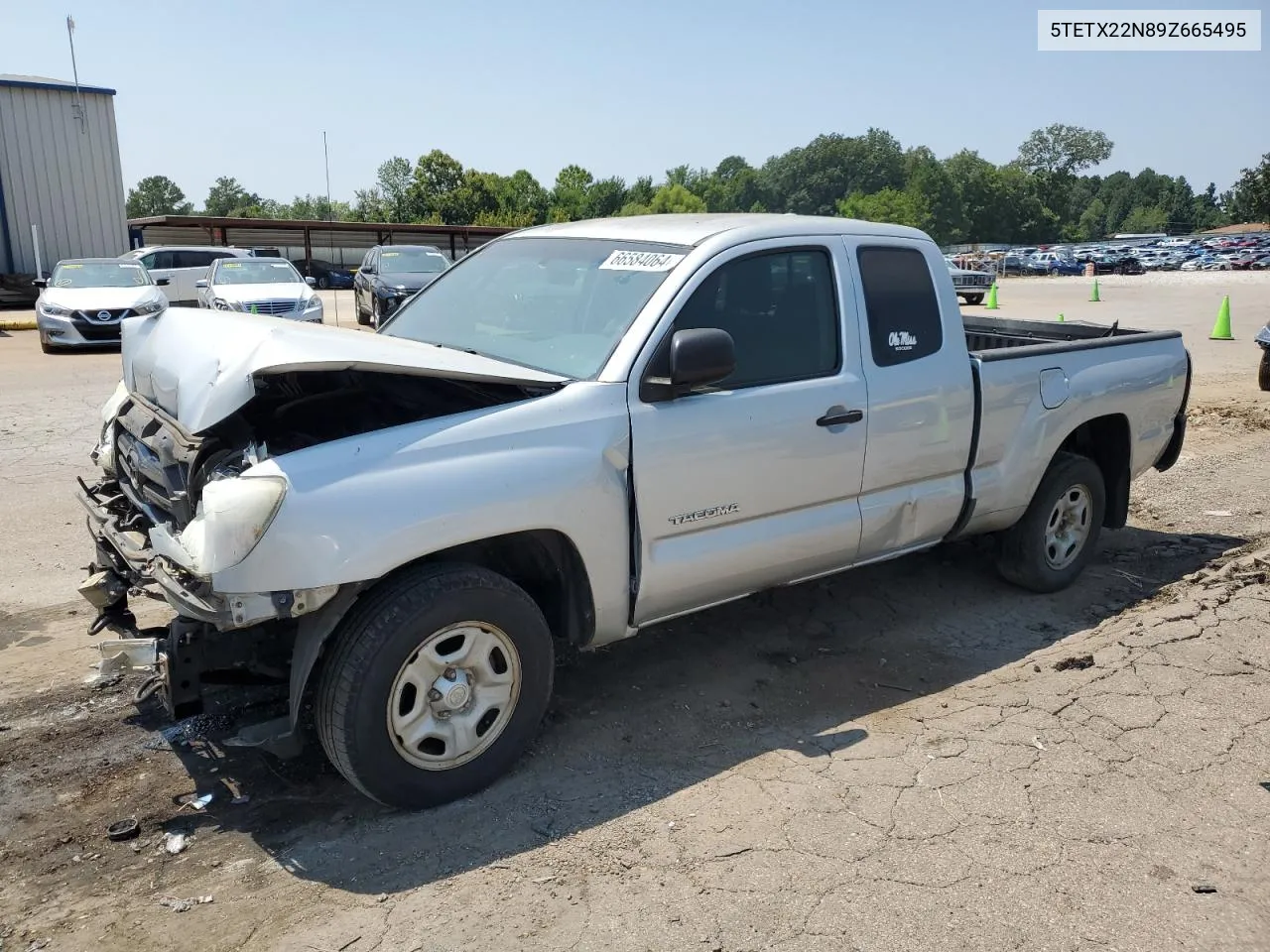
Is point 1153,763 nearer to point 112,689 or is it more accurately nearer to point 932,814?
point 932,814

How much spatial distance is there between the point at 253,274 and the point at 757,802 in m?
17.2

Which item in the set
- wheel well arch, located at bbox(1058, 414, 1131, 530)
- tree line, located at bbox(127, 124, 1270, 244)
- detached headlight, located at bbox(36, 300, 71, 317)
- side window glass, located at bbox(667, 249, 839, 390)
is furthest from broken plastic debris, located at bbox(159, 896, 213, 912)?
tree line, located at bbox(127, 124, 1270, 244)

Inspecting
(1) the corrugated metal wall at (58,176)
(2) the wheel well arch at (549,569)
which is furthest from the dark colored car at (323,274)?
(2) the wheel well arch at (549,569)

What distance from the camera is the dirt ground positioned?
9.54ft

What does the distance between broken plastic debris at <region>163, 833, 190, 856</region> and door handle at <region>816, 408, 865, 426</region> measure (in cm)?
281

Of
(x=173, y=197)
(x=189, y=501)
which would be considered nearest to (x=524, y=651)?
(x=189, y=501)

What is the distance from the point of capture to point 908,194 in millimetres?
114500

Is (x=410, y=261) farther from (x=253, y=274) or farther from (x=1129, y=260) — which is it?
(x=1129, y=260)

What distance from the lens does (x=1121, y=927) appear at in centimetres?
289

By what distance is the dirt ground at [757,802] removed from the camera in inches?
114

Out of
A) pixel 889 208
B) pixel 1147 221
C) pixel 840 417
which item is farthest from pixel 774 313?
pixel 1147 221

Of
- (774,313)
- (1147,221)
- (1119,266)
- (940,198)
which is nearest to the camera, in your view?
(774,313)

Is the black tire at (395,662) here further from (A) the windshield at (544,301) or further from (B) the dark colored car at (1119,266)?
(B) the dark colored car at (1119,266)

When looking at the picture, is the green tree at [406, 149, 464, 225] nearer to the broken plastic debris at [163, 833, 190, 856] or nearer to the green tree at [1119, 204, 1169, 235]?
the broken plastic debris at [163, 833, 190, 856]
